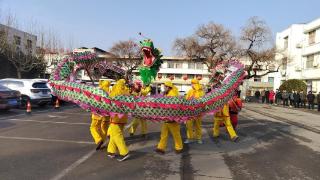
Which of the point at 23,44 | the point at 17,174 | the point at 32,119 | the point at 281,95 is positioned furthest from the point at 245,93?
the point at 17,174

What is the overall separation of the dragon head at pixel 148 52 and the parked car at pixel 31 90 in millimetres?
10558

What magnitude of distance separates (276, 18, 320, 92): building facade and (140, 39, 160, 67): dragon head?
104 feet

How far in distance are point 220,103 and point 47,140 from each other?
458 centimetres

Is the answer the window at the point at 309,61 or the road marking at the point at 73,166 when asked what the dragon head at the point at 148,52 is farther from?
the window at the point at 309,61

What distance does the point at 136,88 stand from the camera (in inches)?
438

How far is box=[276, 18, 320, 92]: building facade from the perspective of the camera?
131 feet

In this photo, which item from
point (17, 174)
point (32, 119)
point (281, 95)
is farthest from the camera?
point (281, 95)

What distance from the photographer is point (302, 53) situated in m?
43.8

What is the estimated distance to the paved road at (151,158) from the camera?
22.7 feet

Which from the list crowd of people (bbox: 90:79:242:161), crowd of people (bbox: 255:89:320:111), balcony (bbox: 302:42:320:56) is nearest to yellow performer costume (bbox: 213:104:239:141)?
crowd of people (bbox: 90:79:242:161)

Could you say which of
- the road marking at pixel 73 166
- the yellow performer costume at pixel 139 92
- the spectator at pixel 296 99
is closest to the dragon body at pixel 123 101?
the road marking at pixel 73 166

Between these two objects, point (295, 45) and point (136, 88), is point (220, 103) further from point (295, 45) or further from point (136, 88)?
point (295, 45)

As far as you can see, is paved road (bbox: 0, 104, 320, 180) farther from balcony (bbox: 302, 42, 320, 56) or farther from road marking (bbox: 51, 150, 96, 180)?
balcony (bbox: 302, 42, 320, 56)

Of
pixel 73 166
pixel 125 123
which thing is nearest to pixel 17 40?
pixel 125 123
